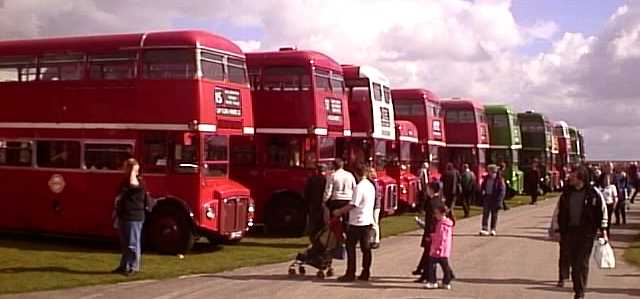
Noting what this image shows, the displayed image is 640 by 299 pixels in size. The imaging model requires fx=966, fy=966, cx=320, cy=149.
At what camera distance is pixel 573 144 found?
6512 centimetres

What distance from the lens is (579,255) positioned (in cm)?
1317

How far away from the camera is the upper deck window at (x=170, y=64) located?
18.9 m

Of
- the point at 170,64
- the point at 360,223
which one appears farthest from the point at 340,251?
the point at 170,64

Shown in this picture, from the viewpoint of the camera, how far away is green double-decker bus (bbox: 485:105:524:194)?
146 feet

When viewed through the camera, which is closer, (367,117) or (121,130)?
(121,130)

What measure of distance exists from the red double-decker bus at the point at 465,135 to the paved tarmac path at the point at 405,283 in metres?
19.3

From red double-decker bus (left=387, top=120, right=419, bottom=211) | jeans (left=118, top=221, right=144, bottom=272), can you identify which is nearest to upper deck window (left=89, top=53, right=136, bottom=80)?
jeans (left=118, top=221, right=144, bottom=272)

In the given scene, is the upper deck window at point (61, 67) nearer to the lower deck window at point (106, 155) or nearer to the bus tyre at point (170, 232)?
the lower deck window at point (106, 155)

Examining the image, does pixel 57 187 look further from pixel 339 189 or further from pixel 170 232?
pixel 339 189

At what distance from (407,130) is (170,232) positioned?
49.8 ft

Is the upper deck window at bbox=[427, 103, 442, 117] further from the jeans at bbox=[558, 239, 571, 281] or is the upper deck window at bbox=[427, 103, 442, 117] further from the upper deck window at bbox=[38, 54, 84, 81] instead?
the jeans at bbox=[558, 239, 571, 281]

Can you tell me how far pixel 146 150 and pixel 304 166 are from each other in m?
5.57

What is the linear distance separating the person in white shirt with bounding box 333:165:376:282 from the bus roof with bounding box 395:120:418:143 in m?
16.9

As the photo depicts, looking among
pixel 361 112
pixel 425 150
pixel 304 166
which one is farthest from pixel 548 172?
pixel 304 166
